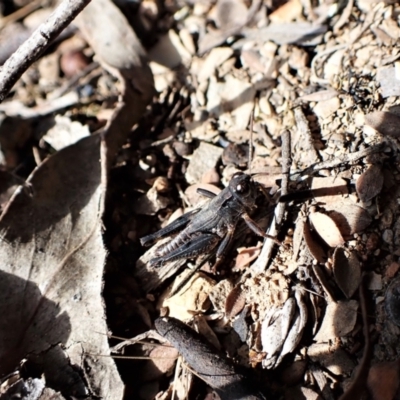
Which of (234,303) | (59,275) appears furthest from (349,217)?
(59,275)

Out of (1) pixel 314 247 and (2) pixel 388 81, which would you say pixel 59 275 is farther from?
(2) pixel 388 81

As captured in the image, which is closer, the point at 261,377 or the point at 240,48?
the point at 261,377

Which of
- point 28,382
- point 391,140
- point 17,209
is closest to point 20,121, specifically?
point 17,209

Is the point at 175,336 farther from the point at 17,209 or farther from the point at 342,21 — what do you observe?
the point at 342,21

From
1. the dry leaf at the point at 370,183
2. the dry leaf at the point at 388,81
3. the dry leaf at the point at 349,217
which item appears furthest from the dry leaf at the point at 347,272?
the dry leaf at the point at 388,81

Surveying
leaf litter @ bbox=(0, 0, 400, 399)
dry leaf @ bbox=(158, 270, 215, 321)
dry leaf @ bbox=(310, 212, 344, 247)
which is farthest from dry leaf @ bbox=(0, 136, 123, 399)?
dry leaf @ bbox=(310, 212, 344, 247)

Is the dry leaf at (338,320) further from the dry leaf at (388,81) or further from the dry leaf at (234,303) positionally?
the dry leaf at (388,81)
